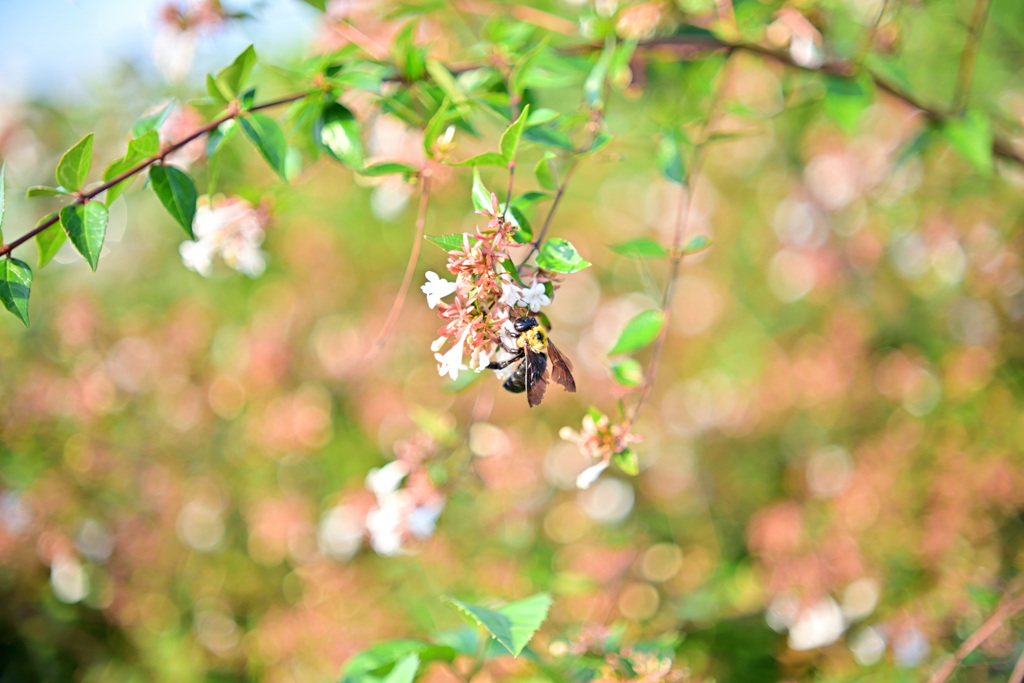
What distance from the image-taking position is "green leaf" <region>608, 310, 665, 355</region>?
3.38ft

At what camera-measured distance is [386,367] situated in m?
3.06

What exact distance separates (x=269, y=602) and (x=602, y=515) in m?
1.60

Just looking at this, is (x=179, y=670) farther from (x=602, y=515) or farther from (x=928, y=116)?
(x=928, y=116)

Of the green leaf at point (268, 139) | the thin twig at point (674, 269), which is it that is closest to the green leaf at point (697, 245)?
the thin twig at point (674, 269)

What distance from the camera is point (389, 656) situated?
115cm

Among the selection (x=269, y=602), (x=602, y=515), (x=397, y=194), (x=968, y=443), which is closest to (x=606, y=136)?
(x=397, y=194)

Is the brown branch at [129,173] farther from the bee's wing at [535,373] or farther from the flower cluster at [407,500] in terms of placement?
the flower cluster at [407,500]

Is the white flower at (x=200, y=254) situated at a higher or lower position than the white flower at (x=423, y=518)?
higher

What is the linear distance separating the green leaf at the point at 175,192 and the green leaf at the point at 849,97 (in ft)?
4.59

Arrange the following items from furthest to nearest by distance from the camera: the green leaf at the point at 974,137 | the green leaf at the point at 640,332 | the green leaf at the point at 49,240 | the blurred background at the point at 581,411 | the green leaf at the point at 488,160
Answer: the blurred background at the point at 581,411
the green leaf at the point at 974,137
the green leaf at the point at 640,332
the green leaf at the point at 49,240
the green leaf at the point at 488,160

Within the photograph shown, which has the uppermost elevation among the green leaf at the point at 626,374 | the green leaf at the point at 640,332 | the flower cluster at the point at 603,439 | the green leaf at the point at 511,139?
the green leaf at the point at 511,139

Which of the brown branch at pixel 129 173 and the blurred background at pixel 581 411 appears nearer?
the brown branch at pixel 129 173

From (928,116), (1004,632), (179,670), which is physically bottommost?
(179,670)

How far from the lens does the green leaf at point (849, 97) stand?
4.46 feet
